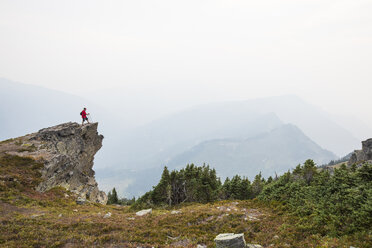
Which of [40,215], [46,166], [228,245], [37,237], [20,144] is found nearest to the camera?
[228,245]

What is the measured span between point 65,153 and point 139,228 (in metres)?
28.8

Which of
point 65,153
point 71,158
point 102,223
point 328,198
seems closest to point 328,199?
point 328,198

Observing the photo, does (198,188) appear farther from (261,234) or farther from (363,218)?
(363,218)

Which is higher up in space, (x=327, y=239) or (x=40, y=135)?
(x=40, y=135)

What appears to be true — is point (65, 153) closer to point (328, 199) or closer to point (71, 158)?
point (71, 158)

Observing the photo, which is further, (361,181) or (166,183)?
(166,183)

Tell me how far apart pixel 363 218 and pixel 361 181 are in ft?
14.2

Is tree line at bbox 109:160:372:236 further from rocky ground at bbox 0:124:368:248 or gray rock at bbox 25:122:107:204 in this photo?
gray rock at bbox 25:122:107:204

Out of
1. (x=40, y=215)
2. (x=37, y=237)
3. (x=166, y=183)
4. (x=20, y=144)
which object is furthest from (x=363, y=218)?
(x=20, y=144)

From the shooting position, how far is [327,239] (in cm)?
1134

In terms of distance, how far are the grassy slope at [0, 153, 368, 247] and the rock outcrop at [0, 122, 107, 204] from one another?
6.88m

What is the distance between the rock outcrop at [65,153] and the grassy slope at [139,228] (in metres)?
6.88

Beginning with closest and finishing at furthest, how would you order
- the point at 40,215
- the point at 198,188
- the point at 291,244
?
the point at 291,244 < the point at 40,215 < the point at 198,188

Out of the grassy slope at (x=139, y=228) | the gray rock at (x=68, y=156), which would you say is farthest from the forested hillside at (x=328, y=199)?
the gray rock at (x=68, y=156)
